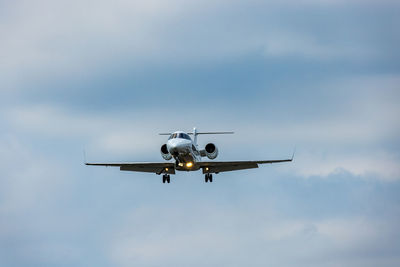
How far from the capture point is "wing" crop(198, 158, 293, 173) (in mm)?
110250

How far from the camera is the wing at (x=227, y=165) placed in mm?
110250

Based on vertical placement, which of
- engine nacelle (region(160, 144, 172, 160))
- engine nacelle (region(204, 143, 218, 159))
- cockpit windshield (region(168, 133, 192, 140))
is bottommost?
cockpit windshield (region(168, 133, 192, 140))

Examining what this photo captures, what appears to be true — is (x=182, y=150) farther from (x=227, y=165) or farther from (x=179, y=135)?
(x=227, y=165)

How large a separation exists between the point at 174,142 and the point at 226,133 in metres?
9.32

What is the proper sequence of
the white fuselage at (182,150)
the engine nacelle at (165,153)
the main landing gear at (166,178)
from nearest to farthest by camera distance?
the white fuselage at (182,150)
the engine nacelle at (165,153)
the main landing gear at (166,178)

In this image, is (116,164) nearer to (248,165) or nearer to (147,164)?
(147,164)

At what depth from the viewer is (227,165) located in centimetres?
11162

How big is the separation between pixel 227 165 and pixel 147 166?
7.04m

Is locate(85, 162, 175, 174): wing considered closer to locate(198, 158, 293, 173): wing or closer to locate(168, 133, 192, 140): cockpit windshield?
locate(198, 158, 293, 173): wing

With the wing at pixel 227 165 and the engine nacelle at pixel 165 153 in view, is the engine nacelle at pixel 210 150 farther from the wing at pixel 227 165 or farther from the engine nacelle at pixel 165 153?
the engine nacelle at pixel 165 153

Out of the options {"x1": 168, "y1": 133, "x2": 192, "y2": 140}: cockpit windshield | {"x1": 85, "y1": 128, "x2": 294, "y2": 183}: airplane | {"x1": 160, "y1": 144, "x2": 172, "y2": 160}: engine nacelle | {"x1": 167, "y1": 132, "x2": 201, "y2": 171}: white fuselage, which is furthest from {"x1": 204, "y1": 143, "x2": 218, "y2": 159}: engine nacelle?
{"x1": 168, "y1": 133, "x2": 192, "y2": 140}: cockpit windshield

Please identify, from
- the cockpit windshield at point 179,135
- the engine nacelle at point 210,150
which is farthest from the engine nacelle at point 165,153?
the engine nacelle at point 210,150

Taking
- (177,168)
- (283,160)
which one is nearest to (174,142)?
(177,168)

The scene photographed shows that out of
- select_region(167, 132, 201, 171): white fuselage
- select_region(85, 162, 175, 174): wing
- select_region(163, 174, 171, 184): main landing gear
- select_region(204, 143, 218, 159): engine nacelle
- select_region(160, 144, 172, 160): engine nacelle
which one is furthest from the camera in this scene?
select_region(204, 143, 218, 159): engine nacelle
